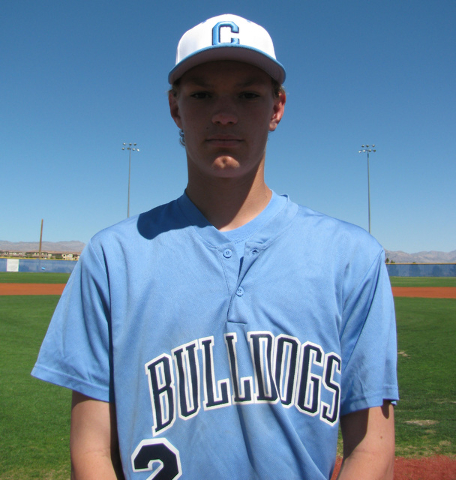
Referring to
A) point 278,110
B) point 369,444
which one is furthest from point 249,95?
point 369,444

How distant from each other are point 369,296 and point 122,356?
2.48 feet

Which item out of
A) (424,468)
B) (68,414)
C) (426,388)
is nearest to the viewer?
(424,468)

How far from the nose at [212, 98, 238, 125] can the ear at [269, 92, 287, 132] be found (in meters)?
0.22

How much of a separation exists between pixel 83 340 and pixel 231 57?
99 centimetres

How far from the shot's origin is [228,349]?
47.6 inches

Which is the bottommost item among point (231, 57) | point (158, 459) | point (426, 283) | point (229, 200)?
point (158, 459)

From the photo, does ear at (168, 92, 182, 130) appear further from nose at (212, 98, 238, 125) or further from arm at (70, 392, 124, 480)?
arm at (70, 392, 124, 480)

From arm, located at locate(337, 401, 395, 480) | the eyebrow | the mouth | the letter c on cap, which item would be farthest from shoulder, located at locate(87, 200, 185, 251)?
arm, located at locate(337, 401, 395, 480)

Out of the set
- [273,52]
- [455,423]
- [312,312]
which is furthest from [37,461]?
[455,423]

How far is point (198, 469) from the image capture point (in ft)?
3.69

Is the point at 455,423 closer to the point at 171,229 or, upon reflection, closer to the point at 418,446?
the point at 418,446

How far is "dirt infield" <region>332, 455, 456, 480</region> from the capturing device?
290 cm

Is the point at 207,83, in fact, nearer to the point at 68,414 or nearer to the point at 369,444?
the point at 369,444

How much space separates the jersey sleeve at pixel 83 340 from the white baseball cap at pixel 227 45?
713mm
